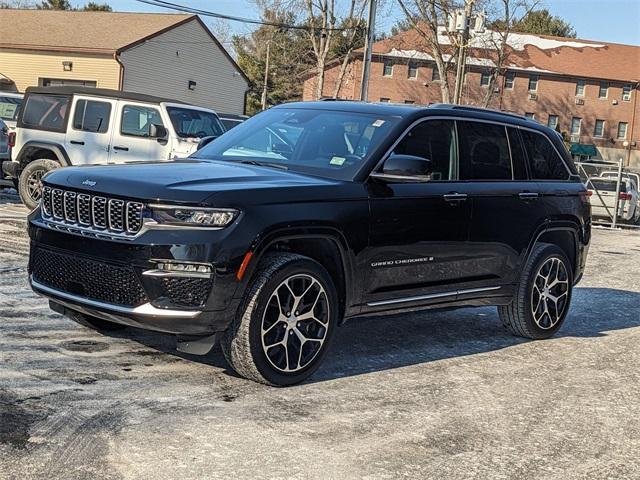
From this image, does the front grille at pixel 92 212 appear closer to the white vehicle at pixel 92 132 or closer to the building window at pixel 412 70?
the white vehicle at pixel 92 132

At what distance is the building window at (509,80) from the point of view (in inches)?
2640

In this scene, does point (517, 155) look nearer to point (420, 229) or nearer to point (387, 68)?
point (420, 229)

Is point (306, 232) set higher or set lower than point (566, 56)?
lower

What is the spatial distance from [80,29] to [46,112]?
105ft

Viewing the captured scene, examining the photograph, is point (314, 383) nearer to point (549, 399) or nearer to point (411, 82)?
point (549, 399)

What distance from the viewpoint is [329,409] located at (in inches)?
199

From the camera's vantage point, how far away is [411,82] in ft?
213

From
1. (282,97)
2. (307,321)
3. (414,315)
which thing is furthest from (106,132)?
(282,97)

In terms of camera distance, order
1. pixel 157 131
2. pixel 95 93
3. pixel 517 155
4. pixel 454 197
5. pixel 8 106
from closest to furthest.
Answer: pixel 454 197 → pixel 517 155 → pixel 157 131 → pixel 95 93 → pixel 8 106

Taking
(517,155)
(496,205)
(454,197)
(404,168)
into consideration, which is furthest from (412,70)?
(404,168)

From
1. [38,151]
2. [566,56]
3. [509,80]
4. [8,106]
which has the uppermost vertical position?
[566,56]

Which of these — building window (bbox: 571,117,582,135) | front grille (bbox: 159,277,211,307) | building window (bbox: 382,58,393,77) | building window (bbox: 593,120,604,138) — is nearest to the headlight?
front grille (bbox: 159,277,211,307)

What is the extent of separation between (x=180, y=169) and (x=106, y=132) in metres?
8.53

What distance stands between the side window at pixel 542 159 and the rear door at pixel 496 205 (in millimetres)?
132
